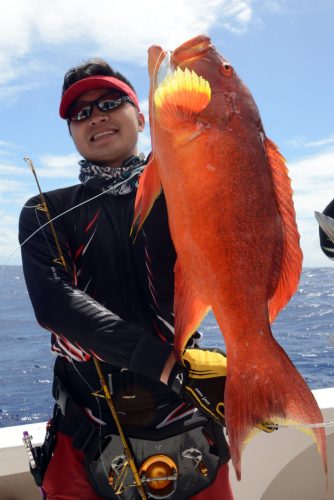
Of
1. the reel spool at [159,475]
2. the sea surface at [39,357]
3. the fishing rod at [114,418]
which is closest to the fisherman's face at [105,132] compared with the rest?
the fishing rod at [114,418]

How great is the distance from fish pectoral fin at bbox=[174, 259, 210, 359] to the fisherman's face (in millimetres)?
959

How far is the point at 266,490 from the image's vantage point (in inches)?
132

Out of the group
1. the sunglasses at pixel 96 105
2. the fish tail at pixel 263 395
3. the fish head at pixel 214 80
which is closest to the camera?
the fish tail at pixel 263 395

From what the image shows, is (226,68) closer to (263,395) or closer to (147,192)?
(147,192)

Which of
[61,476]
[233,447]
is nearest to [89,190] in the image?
[61,476]

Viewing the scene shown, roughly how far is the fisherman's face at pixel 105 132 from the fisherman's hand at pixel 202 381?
0.99m

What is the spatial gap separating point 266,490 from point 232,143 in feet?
8.87

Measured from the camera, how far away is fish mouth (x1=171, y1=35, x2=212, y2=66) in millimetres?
1460

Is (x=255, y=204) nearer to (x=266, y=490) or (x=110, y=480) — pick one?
(x=110, y=480)

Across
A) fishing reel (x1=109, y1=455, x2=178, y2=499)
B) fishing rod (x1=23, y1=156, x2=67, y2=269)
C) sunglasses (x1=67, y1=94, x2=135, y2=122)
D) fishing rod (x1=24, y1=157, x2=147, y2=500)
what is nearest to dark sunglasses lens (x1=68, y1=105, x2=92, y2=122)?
sunglasses (x1=67, y1=94, x2=135, y2=122)

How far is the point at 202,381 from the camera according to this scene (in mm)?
1681

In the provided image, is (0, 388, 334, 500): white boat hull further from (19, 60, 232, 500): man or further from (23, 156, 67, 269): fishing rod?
(23, 156, 67, 269): fishing rod

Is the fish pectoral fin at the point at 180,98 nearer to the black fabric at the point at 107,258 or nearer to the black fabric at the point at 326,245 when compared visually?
the black fabric at the point at 107,258

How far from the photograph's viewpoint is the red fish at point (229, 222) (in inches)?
53.1
